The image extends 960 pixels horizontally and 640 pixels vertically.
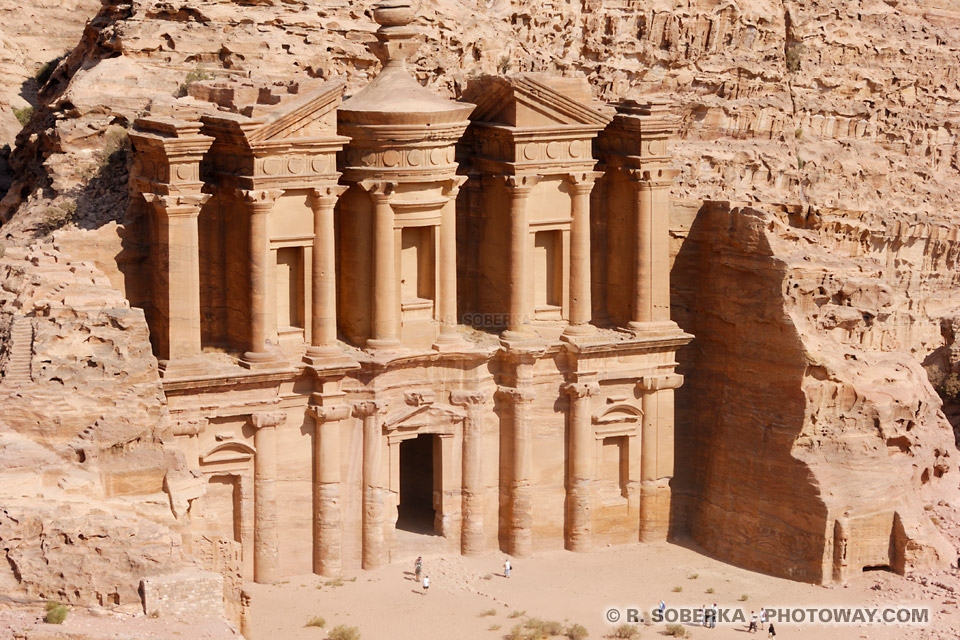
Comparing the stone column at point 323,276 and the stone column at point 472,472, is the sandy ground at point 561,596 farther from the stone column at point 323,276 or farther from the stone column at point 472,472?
the stone column at point 323,276

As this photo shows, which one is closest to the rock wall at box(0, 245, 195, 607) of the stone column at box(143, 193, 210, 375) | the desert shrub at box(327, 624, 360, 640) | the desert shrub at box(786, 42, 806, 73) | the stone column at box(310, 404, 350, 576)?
the stone column at box(143, 193, 210, 375)

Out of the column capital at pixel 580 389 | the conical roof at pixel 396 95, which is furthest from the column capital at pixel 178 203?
the column capital at pixel 580 389

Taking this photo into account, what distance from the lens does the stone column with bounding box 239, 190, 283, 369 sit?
143 feet

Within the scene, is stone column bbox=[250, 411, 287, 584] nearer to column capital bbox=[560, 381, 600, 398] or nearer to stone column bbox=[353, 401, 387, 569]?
stone column bbox=[353, 401, 387, 569]

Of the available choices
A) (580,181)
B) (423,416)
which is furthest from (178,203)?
(580,181)

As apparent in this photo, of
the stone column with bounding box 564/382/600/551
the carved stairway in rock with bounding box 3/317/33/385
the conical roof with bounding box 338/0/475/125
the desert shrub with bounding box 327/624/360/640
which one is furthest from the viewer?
the stone column with bounding box 564/382/600/551

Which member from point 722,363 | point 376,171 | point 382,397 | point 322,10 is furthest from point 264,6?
point 722,363

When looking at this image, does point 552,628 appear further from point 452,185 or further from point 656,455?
point 452,185

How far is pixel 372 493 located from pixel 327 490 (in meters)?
1.03

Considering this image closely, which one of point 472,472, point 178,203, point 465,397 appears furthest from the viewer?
point 472,472

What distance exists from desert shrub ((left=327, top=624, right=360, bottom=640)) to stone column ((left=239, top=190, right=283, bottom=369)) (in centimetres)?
555

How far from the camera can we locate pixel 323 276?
4497 cm

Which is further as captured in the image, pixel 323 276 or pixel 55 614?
pixel 323 276

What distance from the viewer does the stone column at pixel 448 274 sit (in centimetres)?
4622
